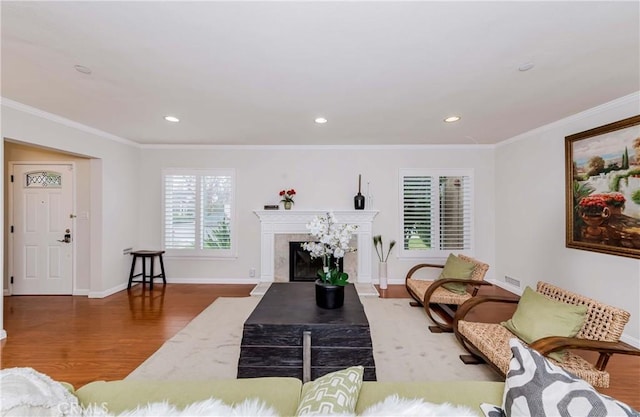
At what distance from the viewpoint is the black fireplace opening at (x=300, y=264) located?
17.1 ft

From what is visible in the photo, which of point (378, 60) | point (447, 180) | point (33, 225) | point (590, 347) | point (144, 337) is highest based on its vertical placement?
point (378, 60)

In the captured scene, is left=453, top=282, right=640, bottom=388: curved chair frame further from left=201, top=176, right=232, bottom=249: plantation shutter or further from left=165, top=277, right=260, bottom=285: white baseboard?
left=201, top=176, right=232, bottom=249: plantation shutter

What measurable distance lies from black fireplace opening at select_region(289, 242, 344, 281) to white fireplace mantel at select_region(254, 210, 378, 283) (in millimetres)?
309

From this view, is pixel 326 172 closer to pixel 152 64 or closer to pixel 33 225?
pixel 152 64

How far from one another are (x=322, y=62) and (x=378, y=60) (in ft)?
1.39

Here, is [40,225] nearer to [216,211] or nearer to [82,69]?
[216,211]

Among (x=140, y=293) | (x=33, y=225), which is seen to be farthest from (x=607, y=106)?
(x=33, y=225)

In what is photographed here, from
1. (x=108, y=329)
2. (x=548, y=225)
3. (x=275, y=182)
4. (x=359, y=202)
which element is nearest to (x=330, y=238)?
(x=359, y=202)

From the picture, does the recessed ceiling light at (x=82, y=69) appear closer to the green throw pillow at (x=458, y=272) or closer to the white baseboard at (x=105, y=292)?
the white baseboard at (x=105, y=292)

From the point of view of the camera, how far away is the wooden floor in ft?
8.20

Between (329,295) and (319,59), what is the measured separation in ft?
6.21

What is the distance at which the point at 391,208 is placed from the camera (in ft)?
17.4

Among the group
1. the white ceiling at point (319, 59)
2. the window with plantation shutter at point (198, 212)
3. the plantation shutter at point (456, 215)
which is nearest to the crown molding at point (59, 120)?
the white ceiling at point (319, 59)

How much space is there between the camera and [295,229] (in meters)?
5.23
